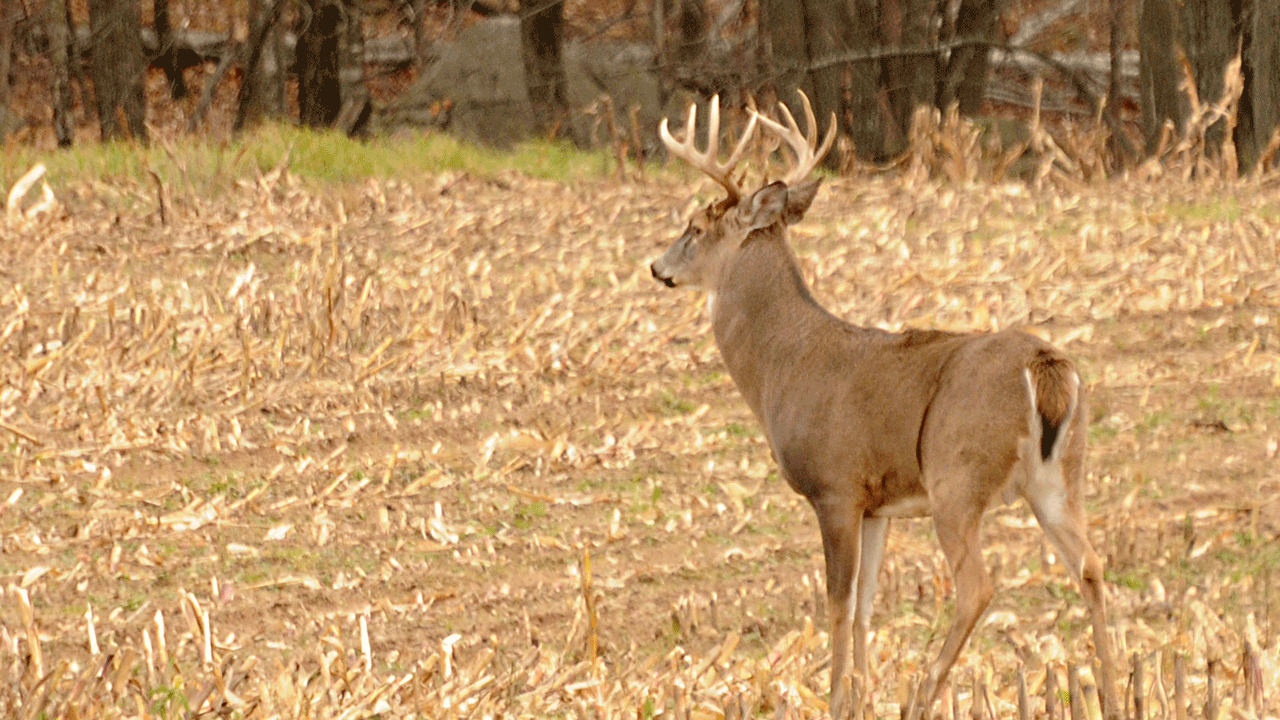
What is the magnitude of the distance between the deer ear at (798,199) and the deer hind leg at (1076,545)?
164cm

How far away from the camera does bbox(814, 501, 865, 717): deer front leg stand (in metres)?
5.45

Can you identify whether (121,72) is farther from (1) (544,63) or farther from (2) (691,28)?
Result: (2) (691,28)

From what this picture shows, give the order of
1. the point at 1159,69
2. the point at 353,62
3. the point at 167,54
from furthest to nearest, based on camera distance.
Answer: the point at 167,54
the point at 353,62
the point at 1159,69

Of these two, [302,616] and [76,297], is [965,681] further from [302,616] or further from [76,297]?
[76,297]

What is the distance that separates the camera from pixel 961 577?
5117 millimetres

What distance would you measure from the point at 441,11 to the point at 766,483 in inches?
635

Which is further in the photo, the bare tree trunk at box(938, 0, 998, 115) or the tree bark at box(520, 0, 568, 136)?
the bare tree trunk at box(938, 0, 998, 115)

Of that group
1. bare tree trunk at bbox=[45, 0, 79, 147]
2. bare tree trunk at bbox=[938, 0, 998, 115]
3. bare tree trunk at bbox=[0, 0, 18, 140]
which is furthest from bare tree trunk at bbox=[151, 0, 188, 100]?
bare tree trunk at bbox=[938, 0, 998, 115]

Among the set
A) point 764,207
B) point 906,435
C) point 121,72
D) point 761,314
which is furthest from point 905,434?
point 121,72

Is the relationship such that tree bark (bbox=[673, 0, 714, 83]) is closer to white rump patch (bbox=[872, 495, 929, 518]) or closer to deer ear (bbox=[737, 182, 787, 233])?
deer ear (bbox=[737, 182, 787, 233])

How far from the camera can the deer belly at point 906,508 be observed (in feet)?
17.9

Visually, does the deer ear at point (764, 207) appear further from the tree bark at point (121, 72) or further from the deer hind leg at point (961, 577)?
the tree bark at point (121, 72)

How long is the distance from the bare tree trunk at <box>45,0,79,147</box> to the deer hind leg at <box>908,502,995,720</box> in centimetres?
1489

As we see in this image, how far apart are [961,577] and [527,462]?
3.05m
